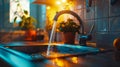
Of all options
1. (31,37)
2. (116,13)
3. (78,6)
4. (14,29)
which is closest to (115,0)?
(116,13)

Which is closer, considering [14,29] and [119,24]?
[119,24]

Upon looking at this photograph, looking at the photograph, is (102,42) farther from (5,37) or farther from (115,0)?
(5,37)

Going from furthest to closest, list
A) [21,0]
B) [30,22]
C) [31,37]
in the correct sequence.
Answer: [21,0] < [30,22] < [31,37]

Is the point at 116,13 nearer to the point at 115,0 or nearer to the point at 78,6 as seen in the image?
the point at 115,0

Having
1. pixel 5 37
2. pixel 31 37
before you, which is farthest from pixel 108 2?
pixel 5 37

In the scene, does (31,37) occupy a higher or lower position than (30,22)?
lower

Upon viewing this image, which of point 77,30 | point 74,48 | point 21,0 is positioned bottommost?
point 74,48

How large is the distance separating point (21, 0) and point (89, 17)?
137 centimetres

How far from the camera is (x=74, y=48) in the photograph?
43.9 inches

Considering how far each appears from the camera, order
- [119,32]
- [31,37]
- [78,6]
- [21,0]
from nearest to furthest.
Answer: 1. [119,32]
2. [78,6]
3. [31,37]
4. [21,0]

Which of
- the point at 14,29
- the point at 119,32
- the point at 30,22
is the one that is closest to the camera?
the point at 119,32

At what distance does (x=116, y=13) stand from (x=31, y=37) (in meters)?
1.07

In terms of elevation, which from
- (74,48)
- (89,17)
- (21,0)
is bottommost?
(74,48)

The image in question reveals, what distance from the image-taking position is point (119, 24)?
1118mm
